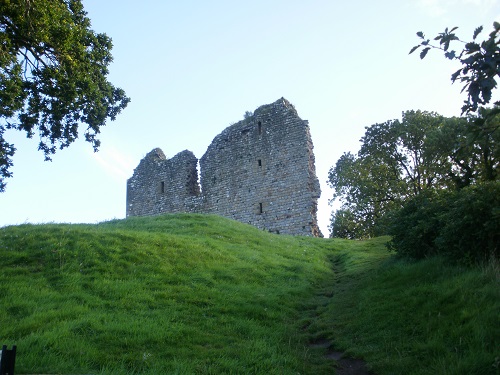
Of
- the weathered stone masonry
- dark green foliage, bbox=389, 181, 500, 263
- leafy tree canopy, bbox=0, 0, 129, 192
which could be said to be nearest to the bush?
dark green foliage, bbox=389, 181, 500, 263

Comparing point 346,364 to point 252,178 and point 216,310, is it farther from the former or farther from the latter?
point 252,178

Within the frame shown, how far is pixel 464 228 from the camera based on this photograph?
28.0ft

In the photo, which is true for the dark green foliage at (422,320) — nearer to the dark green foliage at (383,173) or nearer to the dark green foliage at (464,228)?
the dark green foliage at (464,228)

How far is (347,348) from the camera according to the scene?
730cm

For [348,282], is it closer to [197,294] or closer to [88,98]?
[197,294]

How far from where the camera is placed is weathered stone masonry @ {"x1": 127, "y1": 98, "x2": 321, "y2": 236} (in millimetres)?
25625

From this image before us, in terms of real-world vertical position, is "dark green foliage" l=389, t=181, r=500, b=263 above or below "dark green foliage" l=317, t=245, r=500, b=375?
above

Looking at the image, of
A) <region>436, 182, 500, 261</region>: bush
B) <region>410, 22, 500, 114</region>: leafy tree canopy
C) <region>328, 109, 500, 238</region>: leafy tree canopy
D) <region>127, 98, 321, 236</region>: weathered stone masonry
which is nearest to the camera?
<region>410, 22, 500, 114</region>: leafy tree canopy

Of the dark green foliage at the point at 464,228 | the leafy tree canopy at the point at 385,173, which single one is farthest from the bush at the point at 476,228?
the leafy tree canopy at the point at 385,173

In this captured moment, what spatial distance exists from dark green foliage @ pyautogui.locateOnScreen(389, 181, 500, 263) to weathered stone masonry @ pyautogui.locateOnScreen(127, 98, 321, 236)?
13744 mm

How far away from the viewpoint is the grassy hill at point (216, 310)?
609 cm

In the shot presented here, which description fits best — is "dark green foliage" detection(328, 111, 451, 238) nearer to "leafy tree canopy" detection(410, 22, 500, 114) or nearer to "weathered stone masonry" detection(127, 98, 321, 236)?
"weathered stone masonry" detection(127, 98, 321, 236)

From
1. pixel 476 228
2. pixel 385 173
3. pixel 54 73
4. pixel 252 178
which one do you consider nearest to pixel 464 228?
pixel 476 228

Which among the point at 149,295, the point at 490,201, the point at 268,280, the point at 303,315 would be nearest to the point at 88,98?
the point at 149,295
